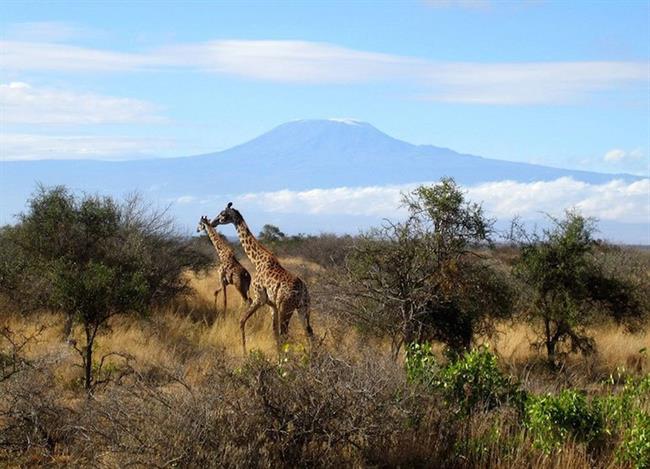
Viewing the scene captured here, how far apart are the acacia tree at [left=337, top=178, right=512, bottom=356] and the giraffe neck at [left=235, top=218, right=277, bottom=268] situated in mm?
2135

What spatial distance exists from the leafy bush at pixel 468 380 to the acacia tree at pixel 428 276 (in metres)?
3.12

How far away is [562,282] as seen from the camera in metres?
14.8

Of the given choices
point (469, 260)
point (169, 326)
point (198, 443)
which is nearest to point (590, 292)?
point (469, 260)

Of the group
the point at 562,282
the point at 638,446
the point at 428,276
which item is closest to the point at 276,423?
the point at 638,446

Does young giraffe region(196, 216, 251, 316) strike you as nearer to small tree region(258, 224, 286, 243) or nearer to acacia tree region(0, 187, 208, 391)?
acacia tree region(0, 187, 208, 391)

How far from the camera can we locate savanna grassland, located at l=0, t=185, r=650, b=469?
25.6 feet

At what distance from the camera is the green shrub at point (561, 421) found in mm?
8625

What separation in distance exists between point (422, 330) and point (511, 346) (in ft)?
9.27

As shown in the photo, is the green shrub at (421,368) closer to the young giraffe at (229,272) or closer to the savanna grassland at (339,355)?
the savanna grassland at (339,355)

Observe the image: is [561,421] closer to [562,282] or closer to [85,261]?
[562,282]

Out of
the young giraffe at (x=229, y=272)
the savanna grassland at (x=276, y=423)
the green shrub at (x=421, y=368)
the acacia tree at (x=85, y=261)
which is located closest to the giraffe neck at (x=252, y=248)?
the young giraffe at (x=229, y=272)

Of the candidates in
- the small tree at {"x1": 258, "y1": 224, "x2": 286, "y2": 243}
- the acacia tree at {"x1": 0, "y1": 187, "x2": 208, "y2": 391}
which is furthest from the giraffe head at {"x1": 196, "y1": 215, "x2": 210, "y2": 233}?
the small tree at {"x1": 258, "y1": 224, "x2": 286, "y2": 243}

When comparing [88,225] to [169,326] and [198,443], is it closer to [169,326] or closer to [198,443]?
[169,326]

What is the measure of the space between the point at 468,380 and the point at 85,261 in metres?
9.04
